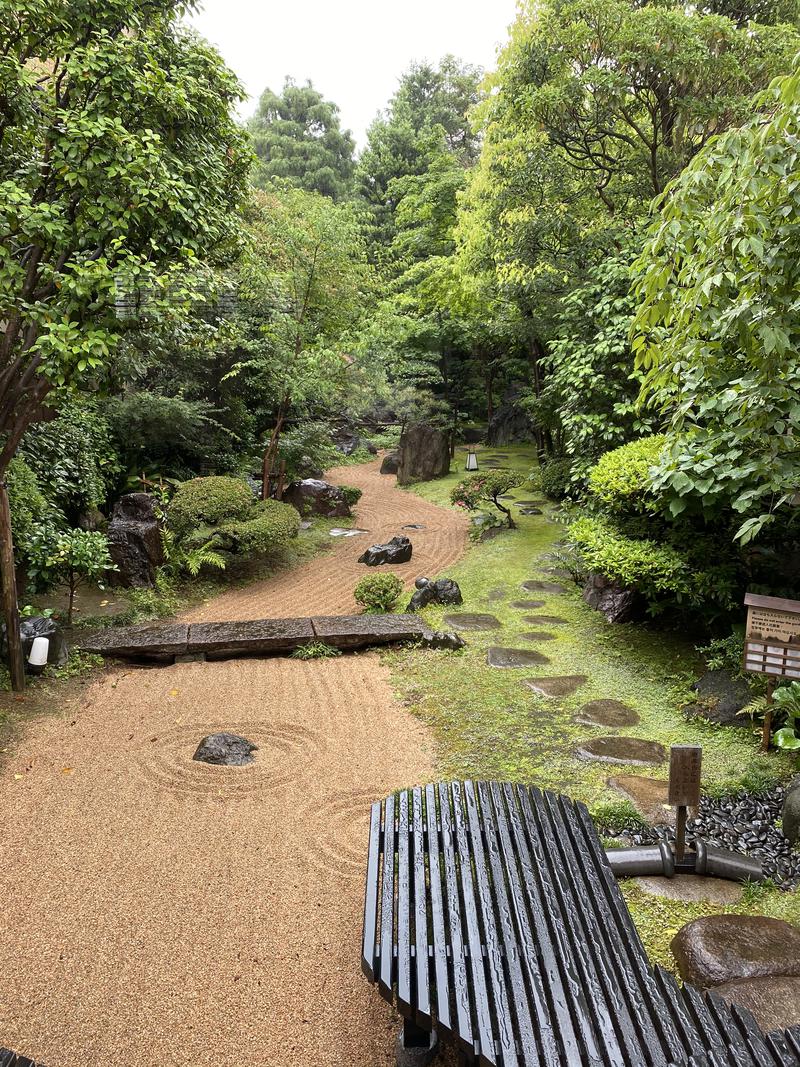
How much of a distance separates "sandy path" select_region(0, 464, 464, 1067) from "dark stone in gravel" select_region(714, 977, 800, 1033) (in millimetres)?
1370

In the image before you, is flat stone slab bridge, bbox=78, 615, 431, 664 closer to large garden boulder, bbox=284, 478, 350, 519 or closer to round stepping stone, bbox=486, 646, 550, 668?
round stepping stone, bbox=486, 646, 550, 668

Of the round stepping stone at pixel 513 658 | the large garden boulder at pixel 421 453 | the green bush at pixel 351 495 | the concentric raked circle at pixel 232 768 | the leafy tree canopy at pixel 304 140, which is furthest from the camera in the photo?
the leafy tree canopy at pixel 304 140

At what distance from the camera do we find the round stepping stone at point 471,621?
7.81 metres

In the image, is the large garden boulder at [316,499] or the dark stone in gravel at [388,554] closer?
the dark stone in gravel at [388,554]

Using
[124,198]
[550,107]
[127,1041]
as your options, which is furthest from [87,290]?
[550,107]

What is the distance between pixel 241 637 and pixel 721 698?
466 centimetres

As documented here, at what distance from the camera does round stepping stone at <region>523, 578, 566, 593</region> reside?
8.96m

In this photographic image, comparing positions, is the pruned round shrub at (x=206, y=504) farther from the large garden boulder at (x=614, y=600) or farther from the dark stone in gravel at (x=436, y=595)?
the large garden boulder at (x=614, y=600)

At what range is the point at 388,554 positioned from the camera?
11.2 meters

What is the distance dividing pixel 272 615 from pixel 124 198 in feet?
16.8

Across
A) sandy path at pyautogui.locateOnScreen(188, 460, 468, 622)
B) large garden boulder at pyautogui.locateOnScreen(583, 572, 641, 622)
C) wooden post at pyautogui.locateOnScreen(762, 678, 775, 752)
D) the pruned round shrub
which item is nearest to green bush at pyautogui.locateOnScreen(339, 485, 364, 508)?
sandy path at pyautogui.locateOnScreen(188, 460, 468, 622)

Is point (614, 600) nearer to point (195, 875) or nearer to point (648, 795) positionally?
point (648, 795)

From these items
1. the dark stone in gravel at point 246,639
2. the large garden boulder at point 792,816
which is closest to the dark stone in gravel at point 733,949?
the large garden boulder at point 792,816

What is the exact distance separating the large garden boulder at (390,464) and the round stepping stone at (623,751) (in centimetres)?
1500
